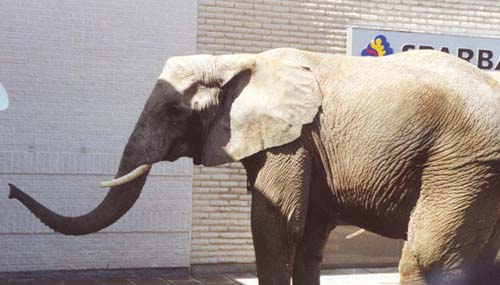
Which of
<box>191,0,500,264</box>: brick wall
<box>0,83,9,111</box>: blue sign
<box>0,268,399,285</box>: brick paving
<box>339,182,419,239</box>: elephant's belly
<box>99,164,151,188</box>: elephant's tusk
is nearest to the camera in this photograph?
<box>339,182,419,239</box>: elephant's belly

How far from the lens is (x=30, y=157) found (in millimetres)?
9398

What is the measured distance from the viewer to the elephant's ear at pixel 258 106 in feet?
17.2

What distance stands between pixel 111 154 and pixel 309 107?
4.89 metres

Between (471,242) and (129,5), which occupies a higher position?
(129,5)

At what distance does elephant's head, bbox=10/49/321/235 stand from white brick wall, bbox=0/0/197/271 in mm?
4007

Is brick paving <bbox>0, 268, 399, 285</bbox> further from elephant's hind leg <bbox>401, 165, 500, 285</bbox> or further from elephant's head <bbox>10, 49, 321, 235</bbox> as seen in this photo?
elephant's hind leg <bbox>401, 165, 500, 285</bbox>

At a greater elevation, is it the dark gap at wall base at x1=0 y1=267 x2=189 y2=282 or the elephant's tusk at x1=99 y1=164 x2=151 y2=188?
the elephant's tusk at x1=99 y1=164 x2=151 y2=188

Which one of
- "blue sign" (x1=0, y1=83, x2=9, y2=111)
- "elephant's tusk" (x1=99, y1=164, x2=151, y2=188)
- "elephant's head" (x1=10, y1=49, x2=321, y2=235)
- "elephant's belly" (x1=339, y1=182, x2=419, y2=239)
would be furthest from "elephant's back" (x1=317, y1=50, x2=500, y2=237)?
"blue sign" (x1=0, y1=83, x2=9, y2=111)

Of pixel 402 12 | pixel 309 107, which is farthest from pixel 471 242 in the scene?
pixel 402 12

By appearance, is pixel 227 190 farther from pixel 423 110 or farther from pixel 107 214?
pixel 423 110

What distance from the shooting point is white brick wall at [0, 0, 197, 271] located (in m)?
9.40

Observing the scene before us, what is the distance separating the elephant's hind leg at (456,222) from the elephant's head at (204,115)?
0.99 m

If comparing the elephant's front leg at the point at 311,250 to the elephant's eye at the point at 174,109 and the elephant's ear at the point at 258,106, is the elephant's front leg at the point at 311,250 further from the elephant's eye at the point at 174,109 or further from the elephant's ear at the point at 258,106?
the elephant's eye at the point at 174,109

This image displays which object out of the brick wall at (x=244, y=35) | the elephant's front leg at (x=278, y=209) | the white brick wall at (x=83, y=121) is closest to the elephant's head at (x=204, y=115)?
the elephant's front leg at (x=278, y=209)
